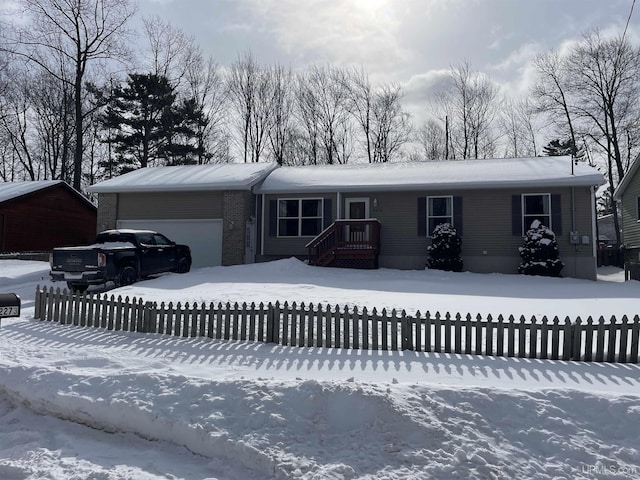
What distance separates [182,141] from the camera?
35375 millimetres

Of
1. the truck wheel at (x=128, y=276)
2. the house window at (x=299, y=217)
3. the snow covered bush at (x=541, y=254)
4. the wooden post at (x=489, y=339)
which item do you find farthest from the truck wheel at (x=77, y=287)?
the snow covered bush at (x=541, y=254)

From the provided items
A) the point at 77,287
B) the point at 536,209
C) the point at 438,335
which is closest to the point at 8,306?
the point at 438,335

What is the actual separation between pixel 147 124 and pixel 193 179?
1820 cm

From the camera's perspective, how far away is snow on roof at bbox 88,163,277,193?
1850 centimetres

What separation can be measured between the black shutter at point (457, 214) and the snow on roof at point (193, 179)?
8.28 metres

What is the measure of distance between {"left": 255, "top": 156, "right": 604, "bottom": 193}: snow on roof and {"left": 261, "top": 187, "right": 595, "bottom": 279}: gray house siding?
44 cm

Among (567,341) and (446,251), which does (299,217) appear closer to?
(446,251)

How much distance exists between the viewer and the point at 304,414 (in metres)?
4.51

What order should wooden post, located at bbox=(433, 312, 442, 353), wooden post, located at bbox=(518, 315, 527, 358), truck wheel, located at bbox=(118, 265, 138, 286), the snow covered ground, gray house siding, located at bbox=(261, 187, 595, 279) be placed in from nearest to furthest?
the snow covered ground < wooden post, located at bbox=(518, 315, 527, 358) < wooden post, located at bbox=(433, 312, 442, 353) < truck wheel, located at bbox=(118, 265, 138, 286) < gray house siding, located at bbox=(261, 187, 595, 279)

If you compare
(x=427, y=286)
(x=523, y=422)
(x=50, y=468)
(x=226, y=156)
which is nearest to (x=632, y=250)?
(x=427, y=286)

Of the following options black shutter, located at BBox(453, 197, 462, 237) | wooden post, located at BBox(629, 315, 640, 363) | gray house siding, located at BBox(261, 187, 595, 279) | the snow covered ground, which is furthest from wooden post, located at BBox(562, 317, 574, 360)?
black shutter, located at BBox(453, 197, 462, 237)

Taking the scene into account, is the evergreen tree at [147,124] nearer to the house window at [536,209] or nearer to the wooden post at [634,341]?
the house window at [536,209]

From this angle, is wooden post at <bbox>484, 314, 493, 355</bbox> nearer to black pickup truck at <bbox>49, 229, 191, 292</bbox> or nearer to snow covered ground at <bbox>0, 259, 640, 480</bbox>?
snow covered ground at <bbox>0, 259, 640, 480</bbox>

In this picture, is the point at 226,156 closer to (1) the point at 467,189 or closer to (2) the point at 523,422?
(1) the point at 467,189
